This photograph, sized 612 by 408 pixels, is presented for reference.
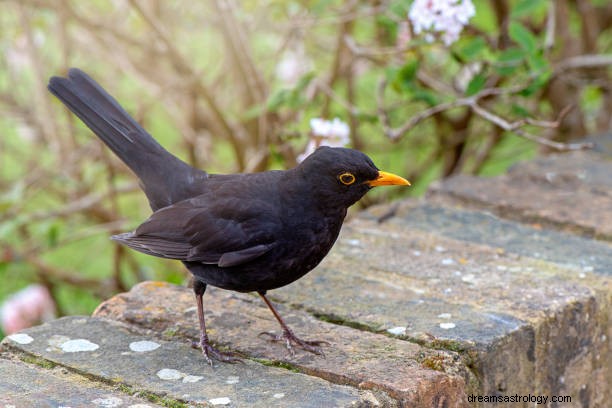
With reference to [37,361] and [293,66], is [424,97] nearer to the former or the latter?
[293,66]

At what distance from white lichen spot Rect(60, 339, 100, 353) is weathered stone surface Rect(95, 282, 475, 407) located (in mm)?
199

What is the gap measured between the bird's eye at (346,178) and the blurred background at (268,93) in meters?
1.13

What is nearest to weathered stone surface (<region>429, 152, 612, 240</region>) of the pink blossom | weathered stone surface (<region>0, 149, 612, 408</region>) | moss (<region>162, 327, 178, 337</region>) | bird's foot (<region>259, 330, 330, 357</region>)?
weathered stone surface (<region>0, 149, 612, 408</region>)

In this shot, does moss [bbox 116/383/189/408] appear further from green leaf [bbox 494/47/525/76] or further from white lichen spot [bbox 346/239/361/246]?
green leaf [bbox 494/47/525/76]

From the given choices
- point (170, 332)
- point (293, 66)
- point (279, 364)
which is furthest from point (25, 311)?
point (279, 364)

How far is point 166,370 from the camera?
2.28m

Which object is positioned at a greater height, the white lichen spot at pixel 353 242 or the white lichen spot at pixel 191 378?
the white lichen spot at pixel 353 242

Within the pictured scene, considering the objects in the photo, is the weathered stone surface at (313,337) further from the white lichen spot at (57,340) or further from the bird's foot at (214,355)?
the white lichen spot at (57,340)

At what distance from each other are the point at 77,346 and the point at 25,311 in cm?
278

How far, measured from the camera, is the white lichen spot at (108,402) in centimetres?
206

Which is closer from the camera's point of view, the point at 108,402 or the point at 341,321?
the point at 108,402

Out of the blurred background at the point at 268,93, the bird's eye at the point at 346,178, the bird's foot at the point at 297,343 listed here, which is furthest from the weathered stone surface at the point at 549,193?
the bird's foot at the point at 297,343

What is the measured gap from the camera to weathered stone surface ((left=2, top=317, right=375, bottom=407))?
6.97ft

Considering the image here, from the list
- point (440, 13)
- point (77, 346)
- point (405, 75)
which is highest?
point (440, 13)
